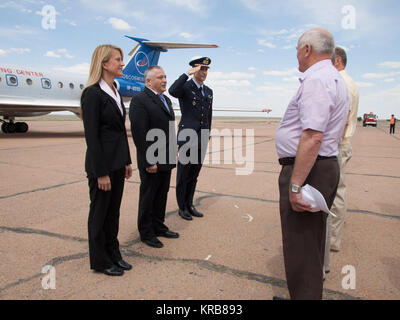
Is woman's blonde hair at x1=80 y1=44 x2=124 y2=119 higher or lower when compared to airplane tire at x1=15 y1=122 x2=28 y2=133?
higher

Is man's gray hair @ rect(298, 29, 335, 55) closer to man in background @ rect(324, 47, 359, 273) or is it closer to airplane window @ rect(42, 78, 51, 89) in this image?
man in background @ rect(324, 47, 359, 273)

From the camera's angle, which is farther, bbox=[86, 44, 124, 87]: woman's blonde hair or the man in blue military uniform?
the man in blue military uniform

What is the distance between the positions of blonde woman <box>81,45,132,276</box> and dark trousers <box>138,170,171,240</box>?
1.59 ft

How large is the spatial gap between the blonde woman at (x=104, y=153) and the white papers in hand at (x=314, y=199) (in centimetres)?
159

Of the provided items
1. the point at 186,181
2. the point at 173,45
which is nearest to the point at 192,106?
the point at 186,181

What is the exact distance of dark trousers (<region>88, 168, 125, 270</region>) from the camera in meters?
2.70

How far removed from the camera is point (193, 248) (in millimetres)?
3291

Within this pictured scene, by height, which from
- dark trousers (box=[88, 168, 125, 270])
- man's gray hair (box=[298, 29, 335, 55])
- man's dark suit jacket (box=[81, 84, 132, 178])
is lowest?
dark trousers (box=[88, 168, 125, 270])

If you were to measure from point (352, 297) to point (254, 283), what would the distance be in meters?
0.76

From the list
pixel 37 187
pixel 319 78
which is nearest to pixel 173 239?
pixel 319 78

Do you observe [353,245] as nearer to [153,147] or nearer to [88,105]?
[153,147]

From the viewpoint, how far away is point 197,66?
12.8 feet

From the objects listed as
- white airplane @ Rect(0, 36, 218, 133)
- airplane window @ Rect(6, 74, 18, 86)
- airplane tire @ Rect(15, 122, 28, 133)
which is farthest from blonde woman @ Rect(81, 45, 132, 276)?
airplane tire @ Rect(15, 122, 28, 133)
